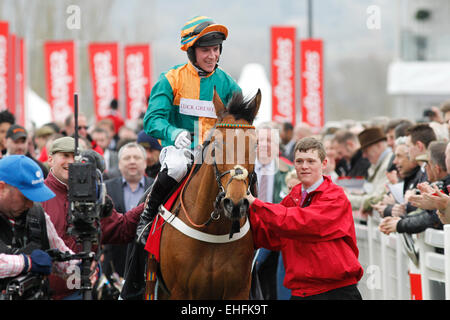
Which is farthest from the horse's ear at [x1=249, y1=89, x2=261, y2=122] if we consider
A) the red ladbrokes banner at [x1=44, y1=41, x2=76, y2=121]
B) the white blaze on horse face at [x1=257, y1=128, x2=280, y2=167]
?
the red ladbrokes banner at [x1=44, y1=41, x2=76, y2=121]

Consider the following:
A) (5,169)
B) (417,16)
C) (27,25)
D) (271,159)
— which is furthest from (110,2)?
(5,169)

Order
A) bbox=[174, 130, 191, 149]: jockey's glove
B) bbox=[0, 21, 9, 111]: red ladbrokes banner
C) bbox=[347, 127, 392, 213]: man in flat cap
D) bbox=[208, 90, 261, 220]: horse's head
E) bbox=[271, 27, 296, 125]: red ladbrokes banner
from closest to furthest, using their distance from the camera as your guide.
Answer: bbox=[208, 90, 261, 220]: horse's head
bbox=[174, 130, 191, 149]: jockey's glove
bbox=[347, 127, 392, 213]: man in flat cap
bbox=[0, 21, 9, 111]: red ladbrokes banner
bbox=[271, 27, 296, 125]: red ladbrokes banner

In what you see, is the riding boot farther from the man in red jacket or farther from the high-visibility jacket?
the man in red jacket

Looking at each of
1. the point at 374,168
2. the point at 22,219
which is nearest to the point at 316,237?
the point at 22,219

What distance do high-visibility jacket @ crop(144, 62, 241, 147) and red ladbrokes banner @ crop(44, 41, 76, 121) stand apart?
14.6 meters

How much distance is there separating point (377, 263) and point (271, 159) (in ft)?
5.05

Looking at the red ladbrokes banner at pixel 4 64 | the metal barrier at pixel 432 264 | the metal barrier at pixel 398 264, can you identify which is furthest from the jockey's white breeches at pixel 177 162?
the red ladbrokes banner at pixel 4 64

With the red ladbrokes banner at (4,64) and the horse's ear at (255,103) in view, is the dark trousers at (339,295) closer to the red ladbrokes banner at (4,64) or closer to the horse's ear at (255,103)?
the horse's ear at (255,103)

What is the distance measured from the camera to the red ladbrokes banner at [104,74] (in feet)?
72.1

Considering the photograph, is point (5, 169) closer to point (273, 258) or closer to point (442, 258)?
point (442, 258)

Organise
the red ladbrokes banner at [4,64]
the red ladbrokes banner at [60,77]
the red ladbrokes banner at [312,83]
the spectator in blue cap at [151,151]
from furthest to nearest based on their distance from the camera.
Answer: the red ladbrokes banner at [60,77]
the red ladbrokes banner at [312,83]
the red ladbrokes banner at [4,64]
the spectator in blue cap at [151,151]

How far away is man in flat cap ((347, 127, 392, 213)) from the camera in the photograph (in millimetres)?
8461

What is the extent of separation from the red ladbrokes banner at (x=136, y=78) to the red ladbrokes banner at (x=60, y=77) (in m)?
2.47

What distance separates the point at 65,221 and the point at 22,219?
1223mm
